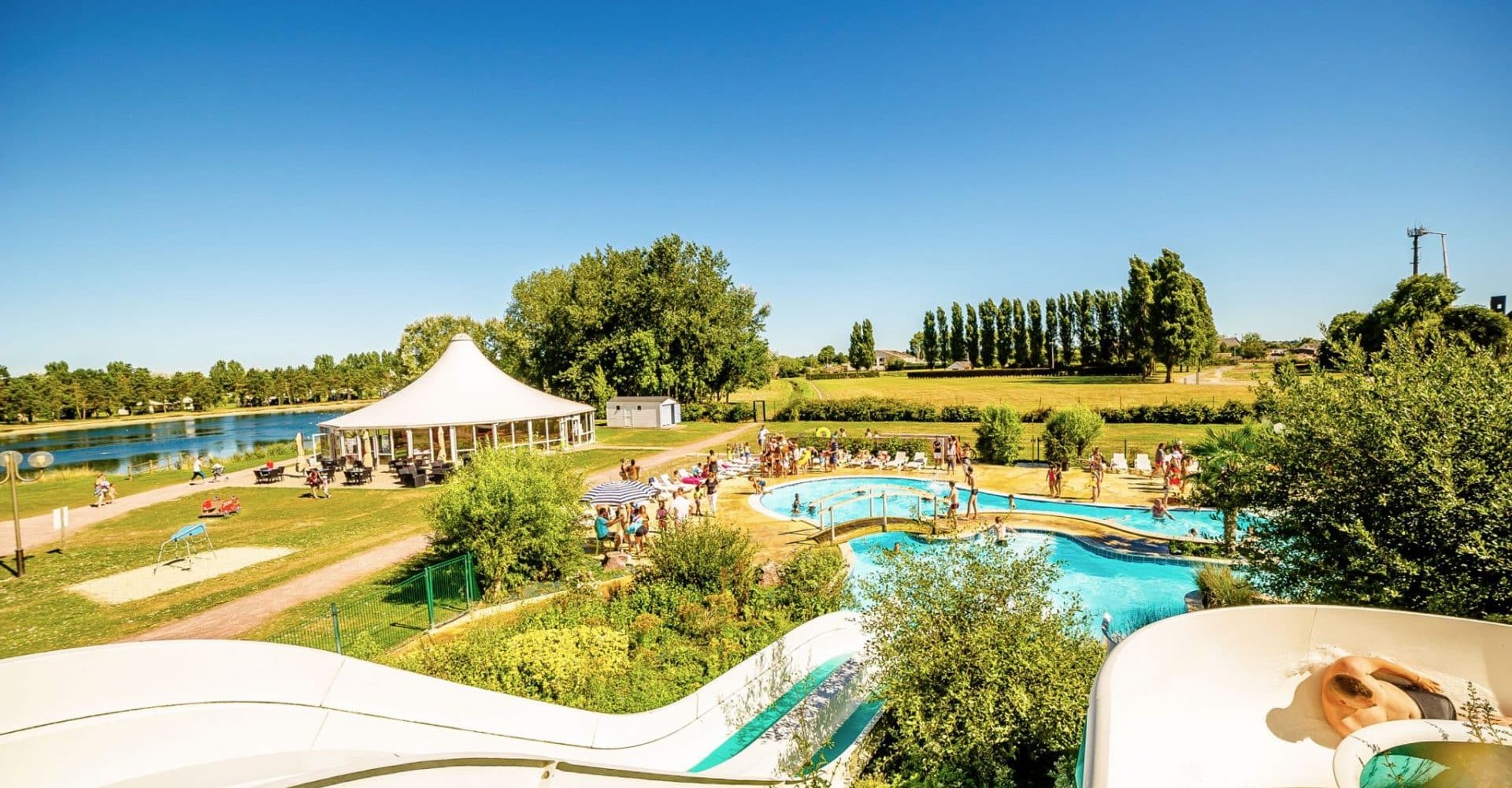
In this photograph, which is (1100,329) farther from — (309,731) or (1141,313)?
(309,731)

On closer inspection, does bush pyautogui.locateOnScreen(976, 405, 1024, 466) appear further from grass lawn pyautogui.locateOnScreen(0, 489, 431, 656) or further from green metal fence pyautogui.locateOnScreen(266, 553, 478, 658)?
grass lawn pyautogui.locateOnScreen(0, 489, 431, 656)

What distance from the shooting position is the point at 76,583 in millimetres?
11898

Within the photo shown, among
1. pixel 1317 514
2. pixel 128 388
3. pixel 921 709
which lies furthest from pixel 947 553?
pixel 128 388

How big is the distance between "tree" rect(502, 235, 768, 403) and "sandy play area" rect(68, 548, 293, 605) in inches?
1102

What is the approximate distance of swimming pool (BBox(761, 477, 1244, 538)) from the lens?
50.3ft

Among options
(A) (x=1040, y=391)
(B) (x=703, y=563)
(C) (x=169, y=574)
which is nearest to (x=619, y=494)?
(B) (x=703, y=563)

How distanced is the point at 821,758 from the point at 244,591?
11.4 m

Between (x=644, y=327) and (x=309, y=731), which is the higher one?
(x=644, y=327)

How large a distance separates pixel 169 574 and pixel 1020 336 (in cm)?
8209

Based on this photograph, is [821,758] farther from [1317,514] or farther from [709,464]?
[709,464]

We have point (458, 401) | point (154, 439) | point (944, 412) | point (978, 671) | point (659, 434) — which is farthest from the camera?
point (154, 439)

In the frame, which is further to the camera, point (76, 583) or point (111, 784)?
point (76, 583)

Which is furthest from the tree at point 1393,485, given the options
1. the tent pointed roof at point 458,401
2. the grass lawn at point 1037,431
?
the tent pointed roof at point 458,401

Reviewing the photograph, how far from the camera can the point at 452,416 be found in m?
24.7
